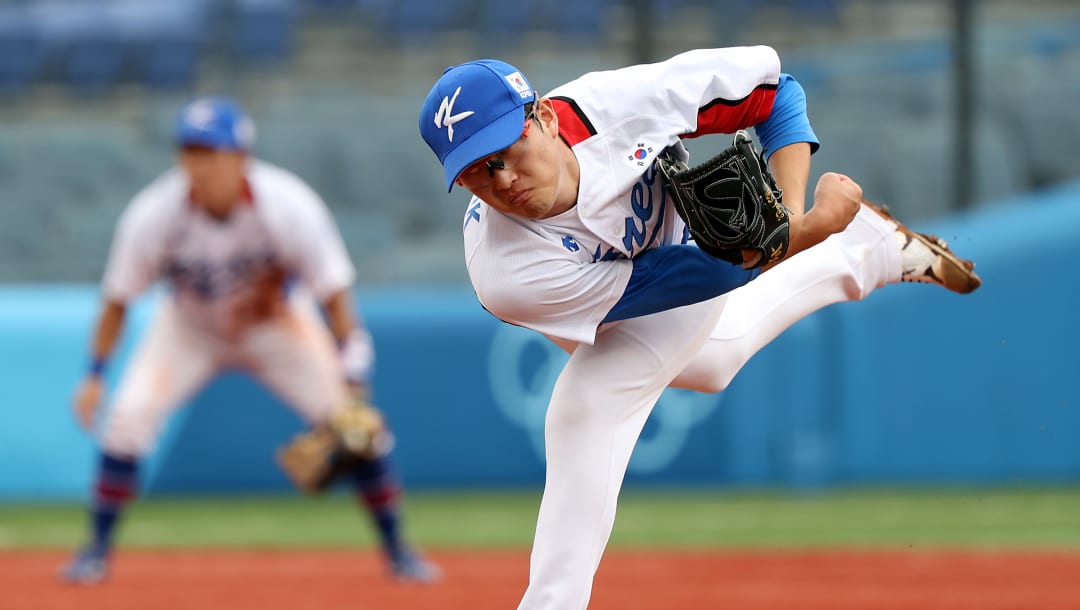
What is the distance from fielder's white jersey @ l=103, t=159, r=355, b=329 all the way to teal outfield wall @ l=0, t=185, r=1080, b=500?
3.07 m

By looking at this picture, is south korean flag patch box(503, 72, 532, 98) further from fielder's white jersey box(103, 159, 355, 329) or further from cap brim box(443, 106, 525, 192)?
fielder's white jersey box(103, 159, 355, 329)

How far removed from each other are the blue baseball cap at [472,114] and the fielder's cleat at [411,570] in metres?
3.69

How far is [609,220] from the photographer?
153 inches

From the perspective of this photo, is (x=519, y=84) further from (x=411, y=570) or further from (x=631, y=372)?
(x=411, y=570)

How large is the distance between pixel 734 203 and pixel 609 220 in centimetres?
45

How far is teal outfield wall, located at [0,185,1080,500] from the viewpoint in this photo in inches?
389

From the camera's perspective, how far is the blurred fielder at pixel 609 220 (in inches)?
141

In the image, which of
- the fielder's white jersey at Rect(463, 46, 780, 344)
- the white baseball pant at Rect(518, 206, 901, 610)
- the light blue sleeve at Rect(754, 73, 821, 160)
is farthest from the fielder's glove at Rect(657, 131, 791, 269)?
the white baseball pant at Rect(518, 206, 901, 610)

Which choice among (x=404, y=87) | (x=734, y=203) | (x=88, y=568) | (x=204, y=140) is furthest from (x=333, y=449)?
(x=404, y=87)

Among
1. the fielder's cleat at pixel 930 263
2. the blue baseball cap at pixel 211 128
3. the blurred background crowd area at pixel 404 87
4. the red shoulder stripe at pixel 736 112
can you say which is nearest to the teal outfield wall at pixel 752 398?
the blurred background crowd area at pixel 404 87

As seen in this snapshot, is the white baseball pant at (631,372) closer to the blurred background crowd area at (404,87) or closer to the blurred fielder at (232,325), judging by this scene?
the blurred fielder at (232,325)

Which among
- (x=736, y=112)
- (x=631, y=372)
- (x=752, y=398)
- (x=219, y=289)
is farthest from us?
(x=752, y=398)

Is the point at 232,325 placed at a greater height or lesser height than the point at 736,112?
lesser

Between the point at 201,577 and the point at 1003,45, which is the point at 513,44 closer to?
the point at 1003,45
